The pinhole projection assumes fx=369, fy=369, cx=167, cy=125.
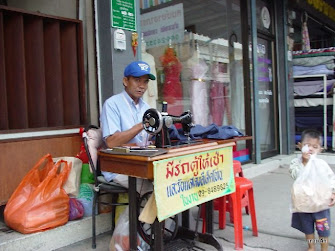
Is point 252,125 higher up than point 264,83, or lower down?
lower down

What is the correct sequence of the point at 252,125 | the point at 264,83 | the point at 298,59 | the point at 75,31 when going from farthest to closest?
the point at 298,59, the point at 264,83, the point at 252,125, the point at 75,31

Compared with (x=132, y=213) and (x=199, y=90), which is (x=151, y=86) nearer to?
(x=199, y=90)

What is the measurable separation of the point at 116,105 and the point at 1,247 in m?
1.33

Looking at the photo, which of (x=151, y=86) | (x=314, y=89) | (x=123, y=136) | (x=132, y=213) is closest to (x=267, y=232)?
(x=132, y=213)

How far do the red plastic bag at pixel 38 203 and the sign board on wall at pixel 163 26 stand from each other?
2375 mm

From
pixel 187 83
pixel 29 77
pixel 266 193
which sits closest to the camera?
pixel 29 77

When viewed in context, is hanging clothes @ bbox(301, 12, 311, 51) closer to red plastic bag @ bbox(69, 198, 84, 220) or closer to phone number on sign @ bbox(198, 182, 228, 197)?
phone number on sign @ bbox(198, 182, 228, 197)

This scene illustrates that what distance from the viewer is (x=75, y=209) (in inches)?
123

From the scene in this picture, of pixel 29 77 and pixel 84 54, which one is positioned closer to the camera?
pixel 29 77

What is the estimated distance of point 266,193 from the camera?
4.75 meters

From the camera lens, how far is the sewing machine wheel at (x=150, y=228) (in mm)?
2807

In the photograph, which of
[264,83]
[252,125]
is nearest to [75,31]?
[252,125]

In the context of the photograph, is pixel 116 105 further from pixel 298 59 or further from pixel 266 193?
pixel 298 59

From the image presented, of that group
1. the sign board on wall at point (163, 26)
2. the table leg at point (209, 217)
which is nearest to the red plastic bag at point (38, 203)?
the table leg at point (209, 217)
